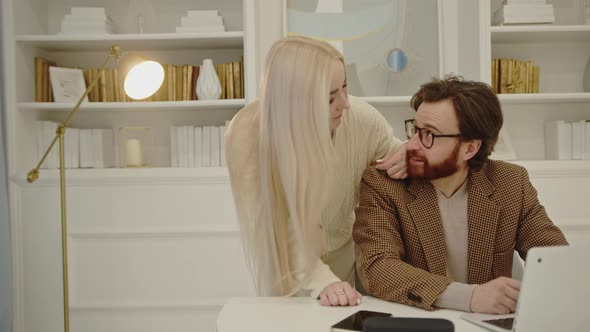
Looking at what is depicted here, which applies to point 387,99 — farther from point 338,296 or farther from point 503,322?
point 503,322

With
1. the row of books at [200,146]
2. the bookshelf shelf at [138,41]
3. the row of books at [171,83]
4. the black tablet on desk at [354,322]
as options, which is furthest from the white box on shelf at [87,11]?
the black tablet on desk at [354,322]

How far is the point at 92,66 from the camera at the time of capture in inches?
130

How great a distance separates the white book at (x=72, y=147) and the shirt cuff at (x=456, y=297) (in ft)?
7.56

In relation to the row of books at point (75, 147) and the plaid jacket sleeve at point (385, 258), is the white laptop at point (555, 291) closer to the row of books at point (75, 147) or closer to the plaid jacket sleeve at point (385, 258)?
the plaid jacket sleeve at point (385, 258)

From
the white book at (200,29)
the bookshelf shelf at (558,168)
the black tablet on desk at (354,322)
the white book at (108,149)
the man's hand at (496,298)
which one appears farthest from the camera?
the white book at (108,149)

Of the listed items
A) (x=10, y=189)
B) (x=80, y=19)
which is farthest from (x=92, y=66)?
(x=10, y=189)

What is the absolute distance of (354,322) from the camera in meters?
1.23

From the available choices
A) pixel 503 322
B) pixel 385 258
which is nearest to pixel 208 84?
pixel 385 258

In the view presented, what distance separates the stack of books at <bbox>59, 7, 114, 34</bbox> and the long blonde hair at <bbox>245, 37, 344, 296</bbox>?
188 centimetres

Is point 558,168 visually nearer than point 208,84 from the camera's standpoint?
Yes

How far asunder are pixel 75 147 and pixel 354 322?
2.32m

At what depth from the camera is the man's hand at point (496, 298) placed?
51.6 inches

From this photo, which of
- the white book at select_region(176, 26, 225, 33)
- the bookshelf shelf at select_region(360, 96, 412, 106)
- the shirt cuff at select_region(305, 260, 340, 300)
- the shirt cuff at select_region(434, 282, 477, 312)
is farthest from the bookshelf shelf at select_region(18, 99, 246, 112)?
the shirt cuff at select_region(434, 282, 477, 312)

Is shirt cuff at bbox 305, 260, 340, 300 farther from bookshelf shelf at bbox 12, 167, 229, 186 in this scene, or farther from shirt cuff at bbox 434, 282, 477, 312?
bookshelf shelf at bbox 12, 167, 229, 186
